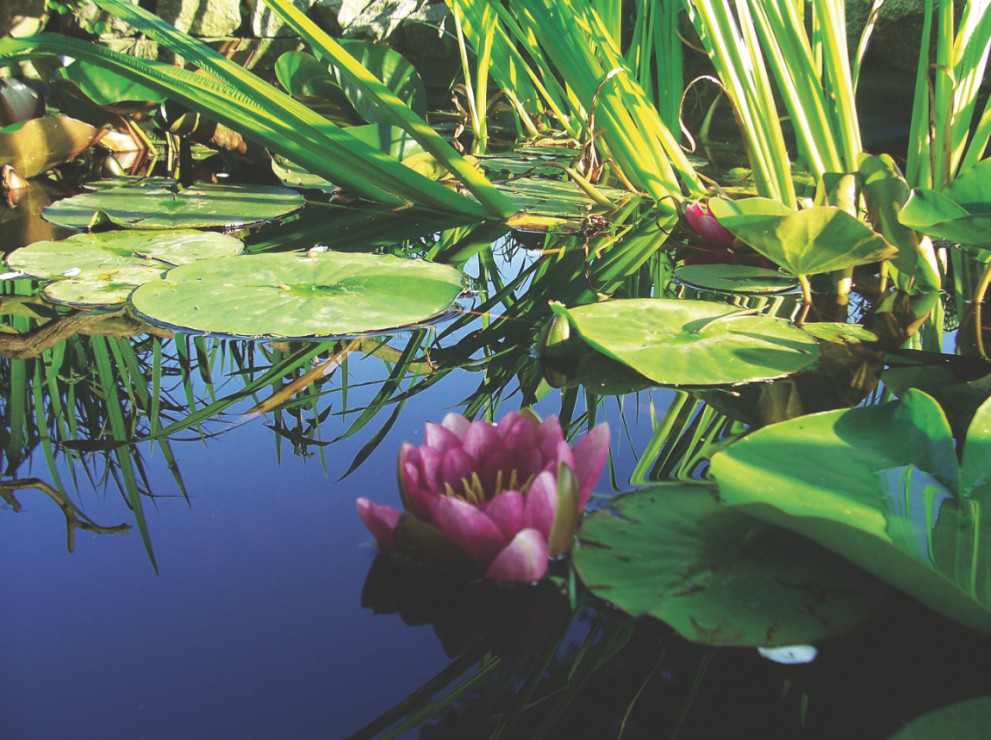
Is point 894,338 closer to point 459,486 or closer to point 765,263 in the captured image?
point 765,263

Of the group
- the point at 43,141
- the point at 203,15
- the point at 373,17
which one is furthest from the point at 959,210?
the point at 203,15

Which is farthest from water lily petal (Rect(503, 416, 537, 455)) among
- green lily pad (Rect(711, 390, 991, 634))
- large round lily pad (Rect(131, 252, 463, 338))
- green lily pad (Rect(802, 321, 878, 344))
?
green lily pad (Rect(802, 321, 878, 344))

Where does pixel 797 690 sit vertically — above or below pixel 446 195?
below

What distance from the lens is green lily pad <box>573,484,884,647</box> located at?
18.4 inches

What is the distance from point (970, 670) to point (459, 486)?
343mm

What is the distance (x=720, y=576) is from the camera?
19.7 inches

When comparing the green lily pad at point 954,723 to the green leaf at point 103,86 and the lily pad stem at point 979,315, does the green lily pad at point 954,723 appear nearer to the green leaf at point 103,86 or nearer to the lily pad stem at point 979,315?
the lily pad stem at point 979,315

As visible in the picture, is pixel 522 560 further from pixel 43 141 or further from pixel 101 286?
pixel 43 141

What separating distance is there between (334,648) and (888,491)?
1.34 ft

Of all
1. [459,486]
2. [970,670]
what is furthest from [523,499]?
[970,670]

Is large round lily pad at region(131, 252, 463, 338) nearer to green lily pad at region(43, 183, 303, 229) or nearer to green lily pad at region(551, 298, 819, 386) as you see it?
green lily pad at region(551, 298, 819, 386)

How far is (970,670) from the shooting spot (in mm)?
455

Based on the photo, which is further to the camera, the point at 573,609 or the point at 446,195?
the point at 446,195

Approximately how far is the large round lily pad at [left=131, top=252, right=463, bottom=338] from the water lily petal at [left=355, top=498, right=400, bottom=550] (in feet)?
1.39
